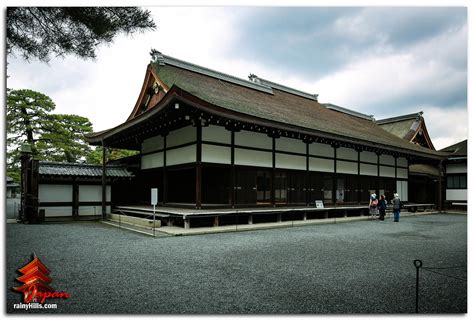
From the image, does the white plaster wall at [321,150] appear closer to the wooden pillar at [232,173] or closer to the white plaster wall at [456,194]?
the wooden pillar at [232,173]

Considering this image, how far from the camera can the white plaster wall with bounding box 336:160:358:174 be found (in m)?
15.8

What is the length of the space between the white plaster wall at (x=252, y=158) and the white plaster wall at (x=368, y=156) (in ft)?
21.8

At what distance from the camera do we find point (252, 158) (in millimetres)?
12484

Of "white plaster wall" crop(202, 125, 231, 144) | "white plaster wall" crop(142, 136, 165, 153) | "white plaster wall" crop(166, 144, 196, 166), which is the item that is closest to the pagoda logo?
"white plaster wall" crop(166, 144, 196, 166)

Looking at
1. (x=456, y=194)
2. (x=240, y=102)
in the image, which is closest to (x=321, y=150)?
(x=240, y=102)

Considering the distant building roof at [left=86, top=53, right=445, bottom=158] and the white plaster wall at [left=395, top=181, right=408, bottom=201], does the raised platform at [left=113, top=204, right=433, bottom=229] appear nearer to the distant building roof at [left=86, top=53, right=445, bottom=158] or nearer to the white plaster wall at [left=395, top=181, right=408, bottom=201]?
the distant building roof at [left=86, top=53, right=445, bottom=158]

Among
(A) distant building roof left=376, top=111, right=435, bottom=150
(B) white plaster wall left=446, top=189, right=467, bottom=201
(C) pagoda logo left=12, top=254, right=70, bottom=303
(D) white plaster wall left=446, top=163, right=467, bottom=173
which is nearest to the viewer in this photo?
(C) pagoda logo left=12, top=254, right=70, bottom=303

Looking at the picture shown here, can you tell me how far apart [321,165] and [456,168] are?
511 inches

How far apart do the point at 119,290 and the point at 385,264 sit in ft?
14.9

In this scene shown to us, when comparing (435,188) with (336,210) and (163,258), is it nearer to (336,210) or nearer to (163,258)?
(336,210)

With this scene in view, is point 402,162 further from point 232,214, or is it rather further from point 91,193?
point 91,193

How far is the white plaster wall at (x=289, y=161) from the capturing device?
43.7 feet

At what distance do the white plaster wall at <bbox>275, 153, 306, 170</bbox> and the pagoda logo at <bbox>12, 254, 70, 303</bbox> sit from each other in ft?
32.6

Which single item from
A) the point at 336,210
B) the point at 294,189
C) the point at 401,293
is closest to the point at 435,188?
the point at 336,210
